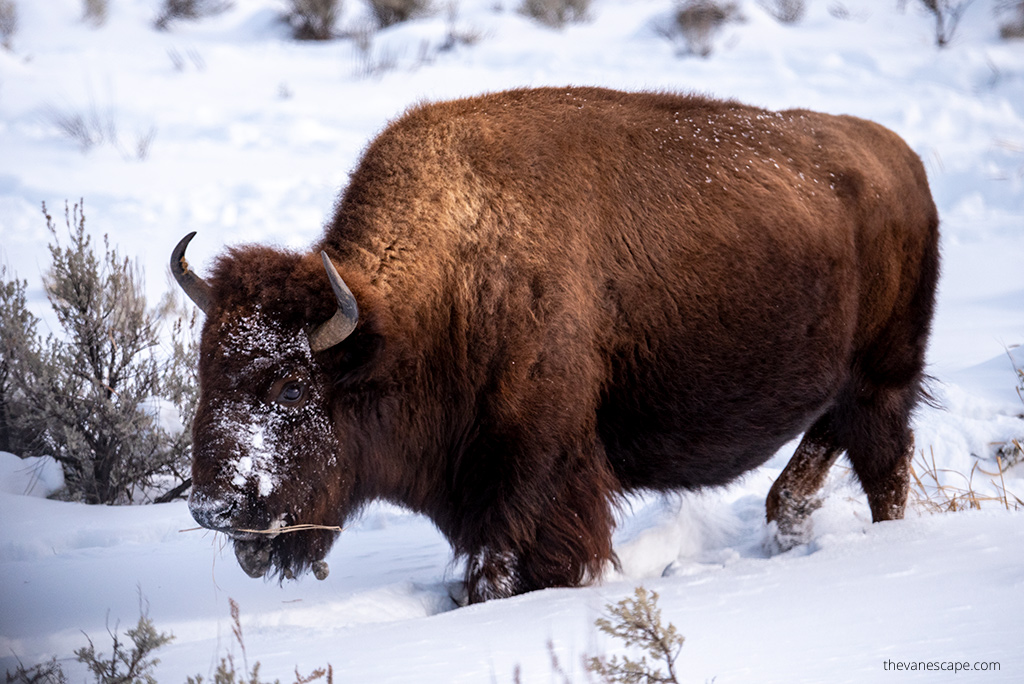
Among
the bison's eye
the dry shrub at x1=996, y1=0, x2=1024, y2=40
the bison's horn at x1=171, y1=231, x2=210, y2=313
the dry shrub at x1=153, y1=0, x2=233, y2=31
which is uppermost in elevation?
the bison's horn at x1=171, y1=231, x2=210, y2=313

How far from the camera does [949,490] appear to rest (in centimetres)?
459

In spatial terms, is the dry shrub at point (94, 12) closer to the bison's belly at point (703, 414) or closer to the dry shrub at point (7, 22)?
the dry shrub at point (7, 22)

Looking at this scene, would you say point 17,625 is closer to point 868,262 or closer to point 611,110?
point 611,110

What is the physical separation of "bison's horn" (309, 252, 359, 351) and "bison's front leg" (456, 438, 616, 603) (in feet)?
2.52

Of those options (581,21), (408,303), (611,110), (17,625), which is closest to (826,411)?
(611,110)

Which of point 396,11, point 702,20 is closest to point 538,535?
point 702,20

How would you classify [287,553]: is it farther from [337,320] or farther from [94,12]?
[94,12]

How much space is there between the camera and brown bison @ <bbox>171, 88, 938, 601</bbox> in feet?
9.18

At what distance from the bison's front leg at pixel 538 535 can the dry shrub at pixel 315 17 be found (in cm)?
1289

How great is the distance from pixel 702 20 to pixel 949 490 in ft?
33.6

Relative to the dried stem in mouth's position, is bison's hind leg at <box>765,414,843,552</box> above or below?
below

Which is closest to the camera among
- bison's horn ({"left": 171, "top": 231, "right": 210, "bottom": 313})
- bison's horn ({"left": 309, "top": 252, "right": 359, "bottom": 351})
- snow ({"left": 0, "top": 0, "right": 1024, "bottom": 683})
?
snow ({"left": 0, "top": 0, "right": 1024, "bottom": 683})

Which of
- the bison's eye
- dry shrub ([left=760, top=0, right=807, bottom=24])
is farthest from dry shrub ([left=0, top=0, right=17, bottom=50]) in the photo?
the bison's eye

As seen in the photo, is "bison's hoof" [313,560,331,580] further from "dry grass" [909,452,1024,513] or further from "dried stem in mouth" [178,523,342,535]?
"dry grass" [909,452,1024,513]
